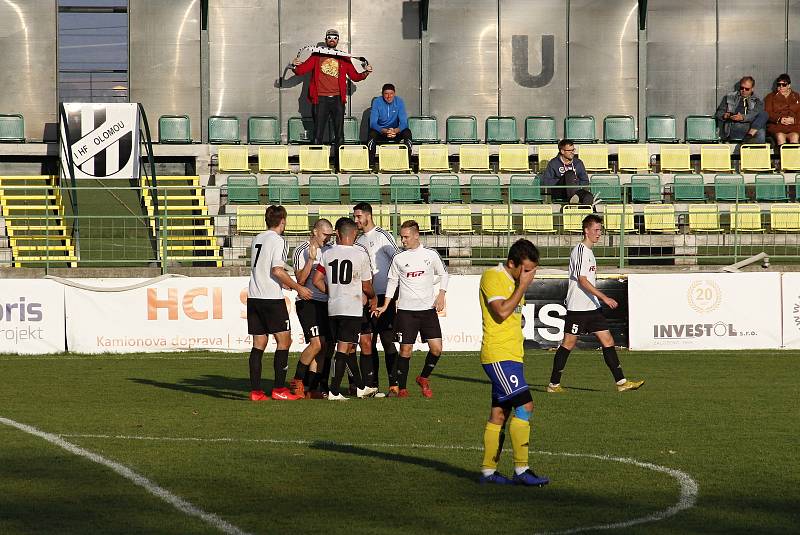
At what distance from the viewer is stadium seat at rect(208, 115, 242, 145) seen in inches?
1237

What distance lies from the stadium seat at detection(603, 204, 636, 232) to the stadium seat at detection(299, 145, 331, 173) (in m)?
6.87

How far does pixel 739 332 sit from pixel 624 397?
325 inches

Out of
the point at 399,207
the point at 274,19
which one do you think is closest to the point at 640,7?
the point at 274,19

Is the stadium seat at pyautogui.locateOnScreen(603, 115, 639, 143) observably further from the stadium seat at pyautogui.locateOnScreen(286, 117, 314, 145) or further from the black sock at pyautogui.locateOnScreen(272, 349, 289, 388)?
the black sock at pyautogui.locateOnScreen(272, 349, 289, 388)

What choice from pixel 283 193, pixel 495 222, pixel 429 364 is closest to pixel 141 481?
pixel 429 364

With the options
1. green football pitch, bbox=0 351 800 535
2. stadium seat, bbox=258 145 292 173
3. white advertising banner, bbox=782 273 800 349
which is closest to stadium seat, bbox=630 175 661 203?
white advertising banner, bbox=782 273 800 349

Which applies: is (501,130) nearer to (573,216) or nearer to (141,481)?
(573,216)

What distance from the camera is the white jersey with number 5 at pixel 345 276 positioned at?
46.2ft

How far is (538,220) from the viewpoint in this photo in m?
25.3

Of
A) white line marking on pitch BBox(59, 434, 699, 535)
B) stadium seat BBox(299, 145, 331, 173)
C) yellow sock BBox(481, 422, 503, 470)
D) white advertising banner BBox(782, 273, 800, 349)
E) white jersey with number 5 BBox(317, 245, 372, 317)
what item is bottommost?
white line marking on pitch BBox(59, 434, 699, 535)

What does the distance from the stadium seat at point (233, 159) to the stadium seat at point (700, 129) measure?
36.2 ft

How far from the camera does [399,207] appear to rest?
2570 cm

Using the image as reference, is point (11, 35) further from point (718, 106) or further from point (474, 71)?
point (718, 106)

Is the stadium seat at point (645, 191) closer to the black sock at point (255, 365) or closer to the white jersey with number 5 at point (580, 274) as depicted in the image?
the white jersey with number 5 at point (580, 274)
